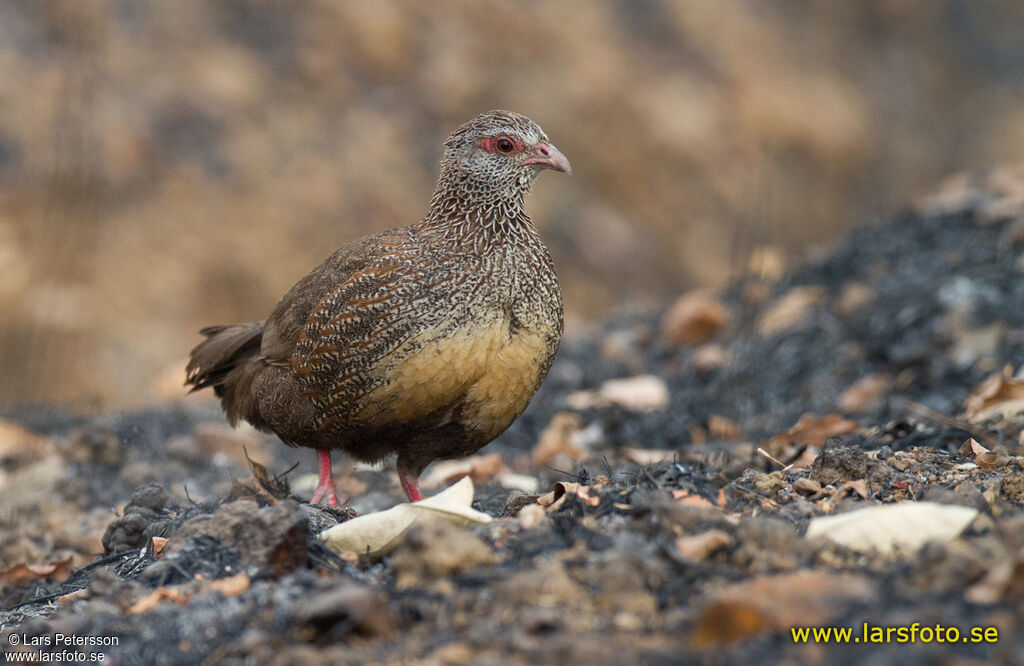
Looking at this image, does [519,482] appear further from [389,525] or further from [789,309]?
[789,309]

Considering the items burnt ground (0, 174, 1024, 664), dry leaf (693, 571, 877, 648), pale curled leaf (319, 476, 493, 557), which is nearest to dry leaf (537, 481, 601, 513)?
burnt ground (0, 174, 1024, 664)

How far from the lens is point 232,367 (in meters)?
5.82

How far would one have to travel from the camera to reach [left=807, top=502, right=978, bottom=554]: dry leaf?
3072 mm

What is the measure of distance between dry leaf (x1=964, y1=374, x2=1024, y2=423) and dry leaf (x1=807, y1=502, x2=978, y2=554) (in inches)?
77.8

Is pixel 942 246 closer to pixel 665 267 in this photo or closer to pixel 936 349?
pixel 936 349

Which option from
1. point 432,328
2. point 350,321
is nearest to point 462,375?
point 432,328

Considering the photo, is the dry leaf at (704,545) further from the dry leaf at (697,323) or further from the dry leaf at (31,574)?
the dry leaf at (697,323)

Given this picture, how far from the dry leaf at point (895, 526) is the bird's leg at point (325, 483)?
275cm

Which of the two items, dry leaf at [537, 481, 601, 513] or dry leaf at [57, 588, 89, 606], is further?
dry leaf at [57, 588, 89, 606]

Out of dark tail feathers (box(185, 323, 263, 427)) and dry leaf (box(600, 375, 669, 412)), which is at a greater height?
dry leaf (box(600, 375, 669, 412))

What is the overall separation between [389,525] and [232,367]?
2.51 m

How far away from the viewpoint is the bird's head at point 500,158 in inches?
203

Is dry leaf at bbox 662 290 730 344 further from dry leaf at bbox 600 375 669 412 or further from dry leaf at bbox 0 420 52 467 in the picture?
dry leaf at bbox 0 420 52 467

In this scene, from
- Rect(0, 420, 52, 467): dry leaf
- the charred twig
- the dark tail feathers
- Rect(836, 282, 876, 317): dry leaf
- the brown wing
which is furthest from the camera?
Rect(836, 282, 876, 317): dry leaf
